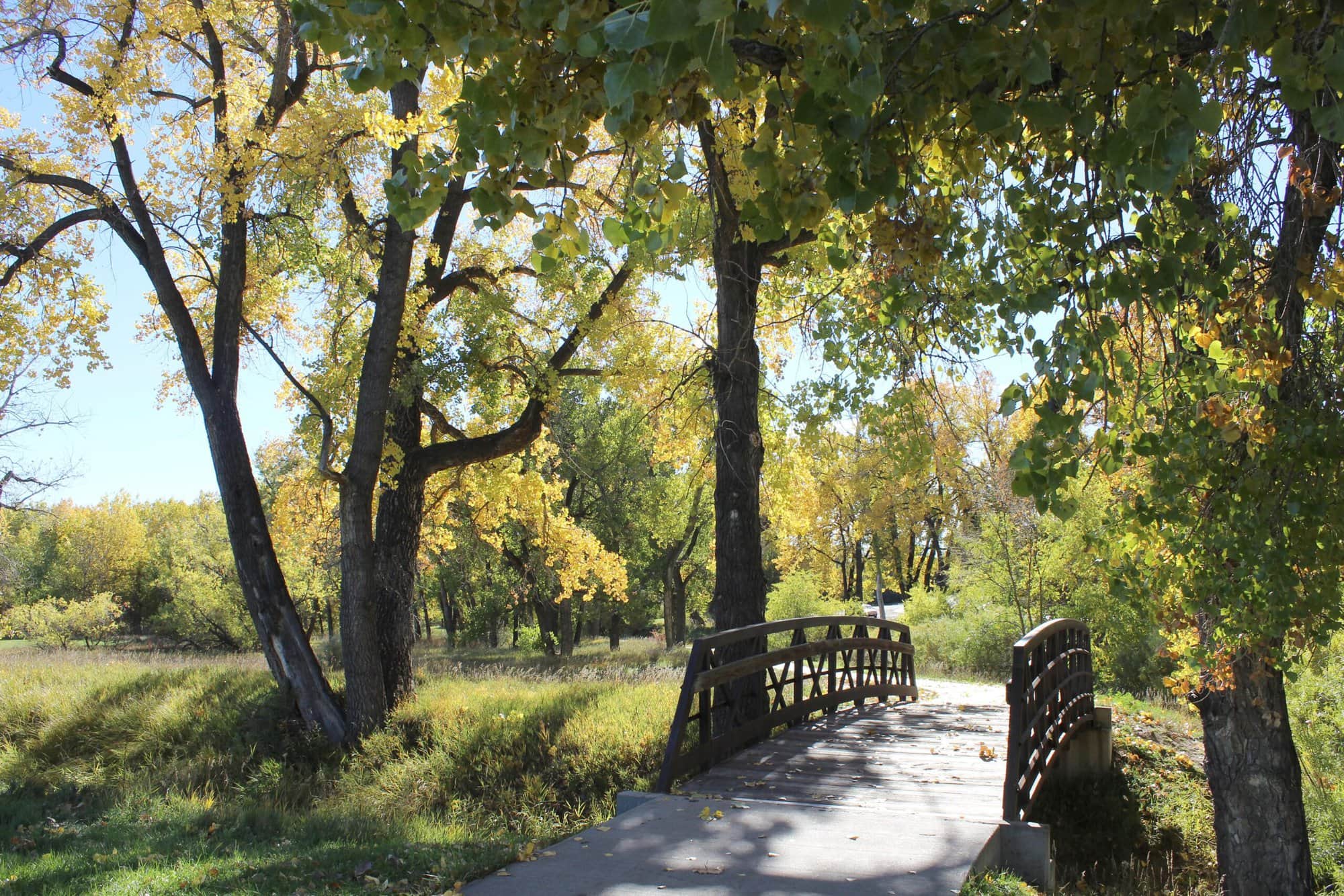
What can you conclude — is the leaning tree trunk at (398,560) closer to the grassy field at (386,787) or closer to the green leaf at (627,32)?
the grassy field at (386,787)

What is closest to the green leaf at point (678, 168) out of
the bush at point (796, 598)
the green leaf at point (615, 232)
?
the green leaf at point (615, 232)

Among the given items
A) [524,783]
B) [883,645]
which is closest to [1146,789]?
[883,645]

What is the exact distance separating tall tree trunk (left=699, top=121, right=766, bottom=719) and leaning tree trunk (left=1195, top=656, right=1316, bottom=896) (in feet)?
14.3

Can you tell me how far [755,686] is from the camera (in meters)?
10.2

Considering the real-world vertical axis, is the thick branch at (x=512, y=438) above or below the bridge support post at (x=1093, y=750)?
above

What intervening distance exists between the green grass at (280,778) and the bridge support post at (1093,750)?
4908 millimetres

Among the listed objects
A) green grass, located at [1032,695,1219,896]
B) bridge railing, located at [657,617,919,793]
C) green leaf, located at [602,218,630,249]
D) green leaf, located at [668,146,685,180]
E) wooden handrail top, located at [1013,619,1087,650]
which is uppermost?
green leaf, located at [668,146,685,180]

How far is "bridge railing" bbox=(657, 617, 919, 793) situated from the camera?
788cm

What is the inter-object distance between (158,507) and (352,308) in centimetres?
6499

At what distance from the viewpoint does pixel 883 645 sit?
12719mm

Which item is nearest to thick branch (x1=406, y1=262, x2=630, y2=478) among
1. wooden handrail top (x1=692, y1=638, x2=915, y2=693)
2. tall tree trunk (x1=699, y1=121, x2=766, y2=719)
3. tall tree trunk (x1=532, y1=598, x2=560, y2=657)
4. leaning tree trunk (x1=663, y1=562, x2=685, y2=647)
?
tall tree trunk (x1=699, y1=121, x2=766, y2=719)

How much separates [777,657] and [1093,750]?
5.01 m

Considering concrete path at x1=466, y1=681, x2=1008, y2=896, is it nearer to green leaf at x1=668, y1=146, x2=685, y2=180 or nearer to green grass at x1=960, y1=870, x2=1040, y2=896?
green grass at x1=960, y1=870, x2=1040, y2=896

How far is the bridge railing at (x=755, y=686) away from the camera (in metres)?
7.88
